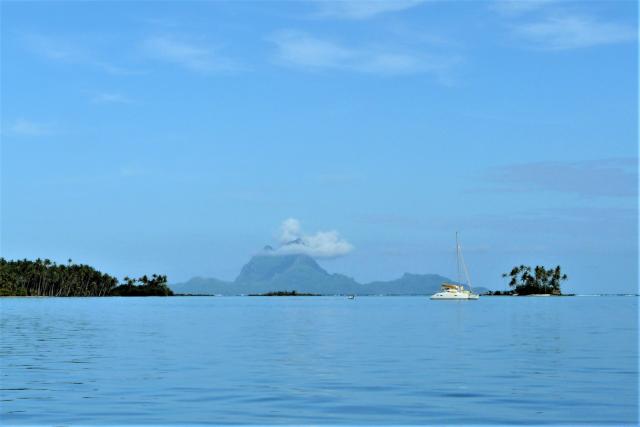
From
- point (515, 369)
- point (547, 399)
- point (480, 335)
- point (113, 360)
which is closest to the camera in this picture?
point (547, 399)

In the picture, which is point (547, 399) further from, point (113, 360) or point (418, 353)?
point (113, 360)

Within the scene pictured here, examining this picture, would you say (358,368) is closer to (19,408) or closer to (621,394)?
(621,394)

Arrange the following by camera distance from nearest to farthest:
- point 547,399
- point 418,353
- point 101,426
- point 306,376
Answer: point 101,426
point 547,399
point 306,376
point 418,353

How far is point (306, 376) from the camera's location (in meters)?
43.7

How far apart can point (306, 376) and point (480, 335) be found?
41103mm

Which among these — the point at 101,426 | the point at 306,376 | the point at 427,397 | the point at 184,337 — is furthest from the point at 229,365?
the point at 184,337

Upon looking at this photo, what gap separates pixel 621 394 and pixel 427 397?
945 centimetres

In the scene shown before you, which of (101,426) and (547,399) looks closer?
(101,426)

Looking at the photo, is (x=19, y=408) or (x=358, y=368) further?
(x=358, y=368)

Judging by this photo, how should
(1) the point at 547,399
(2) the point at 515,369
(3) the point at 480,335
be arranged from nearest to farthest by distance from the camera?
1. (1) the point at 547,399
2. (2) the point at 515,369
3. (3) the point at 480,335

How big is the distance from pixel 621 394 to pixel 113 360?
3096cm

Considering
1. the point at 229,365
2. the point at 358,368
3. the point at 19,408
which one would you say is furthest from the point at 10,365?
the point at 358,368

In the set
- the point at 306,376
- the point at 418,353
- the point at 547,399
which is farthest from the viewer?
the point at 418,353

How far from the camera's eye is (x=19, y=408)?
106ft
